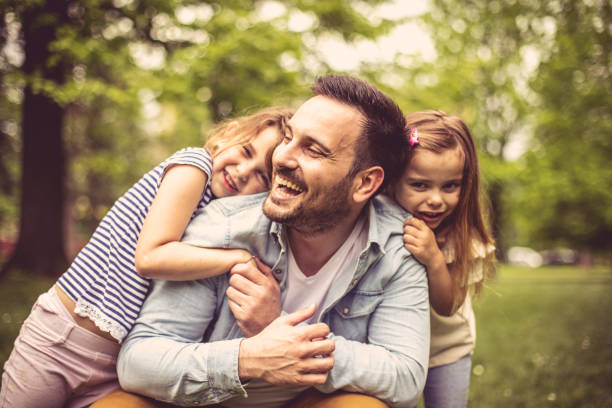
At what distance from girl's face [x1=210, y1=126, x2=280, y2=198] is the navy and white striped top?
7.3 inches

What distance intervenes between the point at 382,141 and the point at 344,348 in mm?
1057

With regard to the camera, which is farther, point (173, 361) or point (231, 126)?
point (231, 126)

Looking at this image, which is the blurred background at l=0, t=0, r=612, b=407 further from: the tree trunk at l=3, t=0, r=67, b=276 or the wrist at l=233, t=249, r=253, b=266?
the wrist at l=233, t=249, r=253, b=266

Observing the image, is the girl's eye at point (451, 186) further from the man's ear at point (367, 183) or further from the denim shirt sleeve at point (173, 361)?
the denim shirt sleeve at point (173, 361)

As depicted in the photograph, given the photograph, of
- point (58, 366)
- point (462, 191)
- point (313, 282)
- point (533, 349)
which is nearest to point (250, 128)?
point (313, 282)

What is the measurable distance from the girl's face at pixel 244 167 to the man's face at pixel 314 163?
0.24 m

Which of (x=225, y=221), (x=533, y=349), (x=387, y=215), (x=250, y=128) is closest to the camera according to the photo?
(x=225, y=221)

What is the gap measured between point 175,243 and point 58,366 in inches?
31.1

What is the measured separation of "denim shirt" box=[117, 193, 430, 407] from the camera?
2.11 meters

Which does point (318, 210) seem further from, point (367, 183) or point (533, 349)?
point (533, 349)

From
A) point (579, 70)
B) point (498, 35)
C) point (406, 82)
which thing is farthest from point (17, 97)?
point (498, 35)

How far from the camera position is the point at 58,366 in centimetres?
230

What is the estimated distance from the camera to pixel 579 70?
40.3ft

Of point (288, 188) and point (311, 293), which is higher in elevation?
point (288, 188)
